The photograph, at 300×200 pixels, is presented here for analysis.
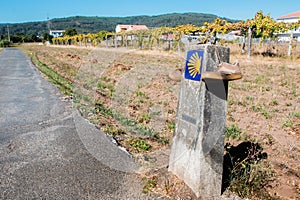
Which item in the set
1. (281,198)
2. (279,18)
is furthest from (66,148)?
(279,18)

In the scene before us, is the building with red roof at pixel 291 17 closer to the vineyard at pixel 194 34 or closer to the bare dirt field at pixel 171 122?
the vineyard at pixel 194 34

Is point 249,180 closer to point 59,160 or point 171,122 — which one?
point 59,160

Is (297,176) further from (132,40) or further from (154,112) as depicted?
(132,40)

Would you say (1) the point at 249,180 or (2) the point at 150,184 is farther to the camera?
(2) the point at 150,184

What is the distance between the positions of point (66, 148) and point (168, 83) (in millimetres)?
6088

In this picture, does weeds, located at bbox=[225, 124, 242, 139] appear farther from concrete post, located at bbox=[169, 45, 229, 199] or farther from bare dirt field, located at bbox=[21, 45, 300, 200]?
concrete post, located at bbox=[169, 45, 229, 199]

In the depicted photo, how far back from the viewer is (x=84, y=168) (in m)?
3.24

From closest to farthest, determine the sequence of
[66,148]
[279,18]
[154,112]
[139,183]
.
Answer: [139,183] < [66,148] < [154,112] < [279,18]

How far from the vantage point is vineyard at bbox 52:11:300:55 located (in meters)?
20.8

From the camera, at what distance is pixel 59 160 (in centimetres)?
347

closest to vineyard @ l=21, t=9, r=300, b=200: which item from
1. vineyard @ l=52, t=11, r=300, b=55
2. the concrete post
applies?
the concrete post

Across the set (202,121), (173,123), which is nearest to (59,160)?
(202,121)

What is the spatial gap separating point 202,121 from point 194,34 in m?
27.2

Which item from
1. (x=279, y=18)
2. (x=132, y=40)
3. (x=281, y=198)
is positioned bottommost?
(x=281, y=198)
